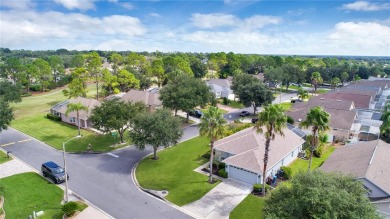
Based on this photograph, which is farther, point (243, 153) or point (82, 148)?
point (82, 148)

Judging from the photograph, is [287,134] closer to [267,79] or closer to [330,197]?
[330,197]

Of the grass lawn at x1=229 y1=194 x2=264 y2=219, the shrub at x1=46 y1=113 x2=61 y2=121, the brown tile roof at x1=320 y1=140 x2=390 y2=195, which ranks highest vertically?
the brown tile roof at x1=320 y1=140 x2=390 y2=195

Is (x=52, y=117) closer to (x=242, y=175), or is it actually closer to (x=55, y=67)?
(x=242, y=175)

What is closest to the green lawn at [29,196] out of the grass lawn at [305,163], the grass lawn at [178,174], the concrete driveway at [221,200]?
the grass lawn at [178,174]

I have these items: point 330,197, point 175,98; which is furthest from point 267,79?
point 330,197

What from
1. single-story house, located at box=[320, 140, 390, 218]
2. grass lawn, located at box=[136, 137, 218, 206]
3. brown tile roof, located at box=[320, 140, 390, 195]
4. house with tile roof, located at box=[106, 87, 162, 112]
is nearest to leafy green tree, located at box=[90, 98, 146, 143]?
grass lawn, located at box=[136, 137, 218, 206]

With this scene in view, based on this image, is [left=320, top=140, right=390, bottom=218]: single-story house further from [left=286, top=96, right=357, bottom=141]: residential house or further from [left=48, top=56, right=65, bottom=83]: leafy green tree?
[left=48, top=56, right=65, bottom=83]: leafy green tree
